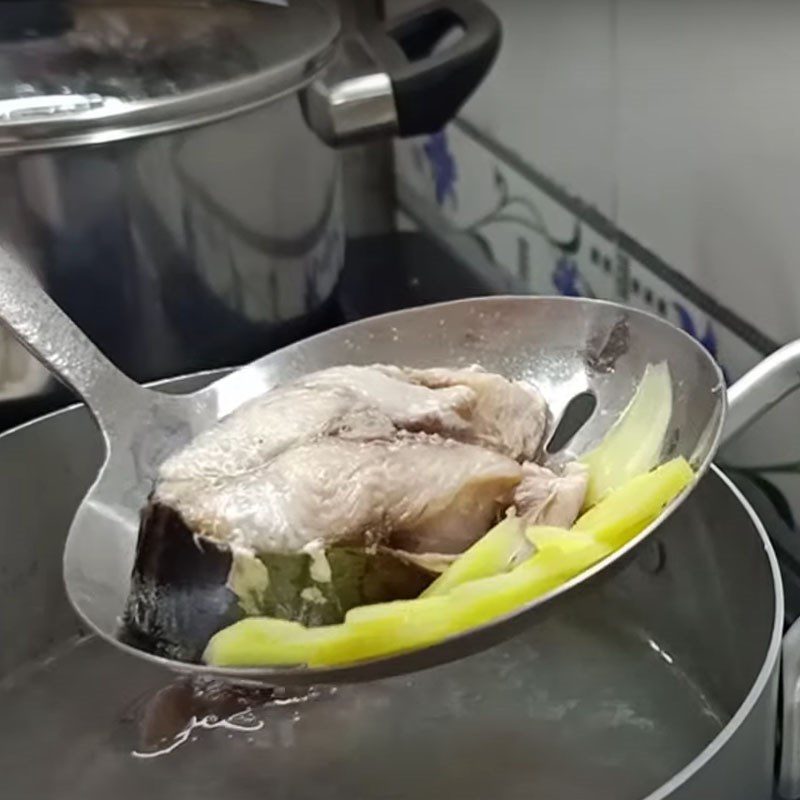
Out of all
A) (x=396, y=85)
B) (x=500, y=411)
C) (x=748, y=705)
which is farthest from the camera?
(x=396, y=85)

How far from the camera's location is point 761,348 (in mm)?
599

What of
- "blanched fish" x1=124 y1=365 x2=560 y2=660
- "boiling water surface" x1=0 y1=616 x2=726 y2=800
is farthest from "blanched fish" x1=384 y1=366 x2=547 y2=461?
"boiling water surface" x1=0 y1=616 x2=726 y2=800

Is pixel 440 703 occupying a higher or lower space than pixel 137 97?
lower

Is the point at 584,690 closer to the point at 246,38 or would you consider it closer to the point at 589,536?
the point at 589,536

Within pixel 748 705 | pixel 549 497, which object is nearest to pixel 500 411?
pixel 549 497

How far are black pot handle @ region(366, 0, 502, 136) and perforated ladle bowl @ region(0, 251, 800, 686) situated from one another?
12cm

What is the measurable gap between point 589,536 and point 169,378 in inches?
9.1

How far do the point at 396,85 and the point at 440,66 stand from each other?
0.07 ft

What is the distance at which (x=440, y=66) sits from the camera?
0.64 meters

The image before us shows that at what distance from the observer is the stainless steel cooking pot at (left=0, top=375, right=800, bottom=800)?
0.51 metres

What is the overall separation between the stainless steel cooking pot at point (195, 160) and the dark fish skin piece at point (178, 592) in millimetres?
160

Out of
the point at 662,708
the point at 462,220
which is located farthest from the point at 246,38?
the point at 662,708

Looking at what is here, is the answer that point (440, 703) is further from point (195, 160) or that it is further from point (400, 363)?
point (195, 160)

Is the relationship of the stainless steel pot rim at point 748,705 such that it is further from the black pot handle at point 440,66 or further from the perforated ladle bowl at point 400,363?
the black pot handle at point 440,66
